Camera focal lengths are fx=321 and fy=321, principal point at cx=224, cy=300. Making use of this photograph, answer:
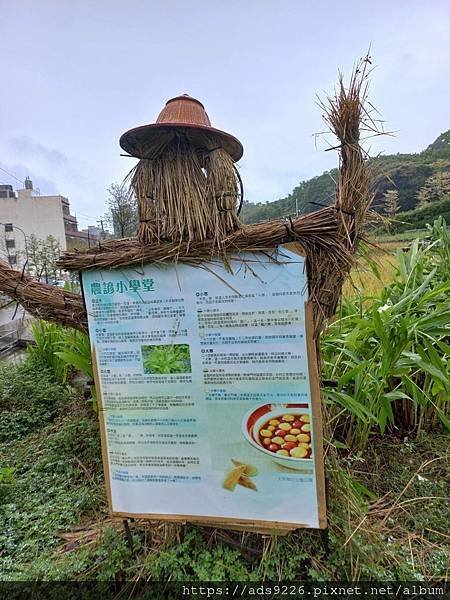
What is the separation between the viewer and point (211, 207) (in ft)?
3.91

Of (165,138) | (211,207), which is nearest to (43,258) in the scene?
(165,138)

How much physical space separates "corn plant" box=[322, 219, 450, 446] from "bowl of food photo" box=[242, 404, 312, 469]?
10.5 inches

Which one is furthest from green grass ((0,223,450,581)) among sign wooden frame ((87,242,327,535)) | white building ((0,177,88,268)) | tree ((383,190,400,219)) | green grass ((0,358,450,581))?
white building ((0,177,88,268))

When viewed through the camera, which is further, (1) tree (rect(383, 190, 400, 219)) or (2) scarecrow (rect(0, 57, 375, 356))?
(1) tree (rect(383, 190, 400, 219))

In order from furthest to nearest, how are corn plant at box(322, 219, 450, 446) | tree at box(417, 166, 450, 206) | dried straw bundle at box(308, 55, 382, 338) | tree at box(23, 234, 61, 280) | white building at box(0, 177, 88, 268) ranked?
white building at box(0, 177, 88, 268) → tree at box(417, 166, 450, 206) → tree at box(23, 234, 61, 280) → corn plant at box(322, 219, 450, 446) → dried straw bundle at box(308, 55, 382, 338)

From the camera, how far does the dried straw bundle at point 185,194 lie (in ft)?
3.89

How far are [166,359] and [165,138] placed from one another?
0.84m

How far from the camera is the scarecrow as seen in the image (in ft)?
3.39

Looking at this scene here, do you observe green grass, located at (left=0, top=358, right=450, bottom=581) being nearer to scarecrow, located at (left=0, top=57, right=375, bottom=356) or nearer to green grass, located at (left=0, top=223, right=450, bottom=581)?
green grass, located at (left=0, top=223, right=450, bottom=581)

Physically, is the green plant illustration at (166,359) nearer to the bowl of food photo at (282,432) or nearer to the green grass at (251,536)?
the bowl of food photo at (282,432)

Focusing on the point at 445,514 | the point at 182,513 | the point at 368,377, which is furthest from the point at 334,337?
the point at 182,513

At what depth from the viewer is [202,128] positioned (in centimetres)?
114

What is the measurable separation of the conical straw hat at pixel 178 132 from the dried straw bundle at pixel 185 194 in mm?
23

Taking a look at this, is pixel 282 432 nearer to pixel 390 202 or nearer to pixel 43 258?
pixel 390 202
